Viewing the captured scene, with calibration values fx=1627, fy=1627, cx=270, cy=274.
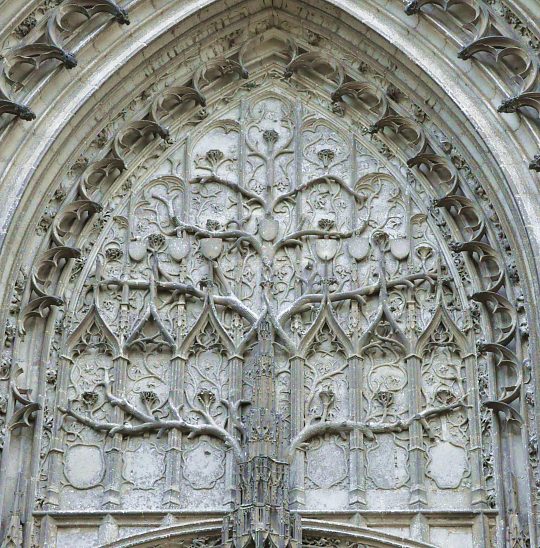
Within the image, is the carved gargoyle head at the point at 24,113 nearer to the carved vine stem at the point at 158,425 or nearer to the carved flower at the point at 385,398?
the carved vine stem at the point at 158,425

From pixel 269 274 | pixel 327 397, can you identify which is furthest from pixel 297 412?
pixel 269 274

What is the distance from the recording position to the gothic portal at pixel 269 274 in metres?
17.7

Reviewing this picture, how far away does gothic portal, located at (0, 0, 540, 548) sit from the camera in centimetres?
1772

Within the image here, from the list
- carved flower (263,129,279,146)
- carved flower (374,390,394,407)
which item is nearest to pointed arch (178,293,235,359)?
carved flower (374,390,394,407)

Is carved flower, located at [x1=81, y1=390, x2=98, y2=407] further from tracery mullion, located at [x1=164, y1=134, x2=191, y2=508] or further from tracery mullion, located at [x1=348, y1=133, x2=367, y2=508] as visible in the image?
tracery mullion, located at [x1=348, y1=133, x2=367, y2=508]

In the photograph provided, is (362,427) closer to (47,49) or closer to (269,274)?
(269,274)

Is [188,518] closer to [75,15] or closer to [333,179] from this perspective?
[333,179]

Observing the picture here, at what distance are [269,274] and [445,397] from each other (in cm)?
256

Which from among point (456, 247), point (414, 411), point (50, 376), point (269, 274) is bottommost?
point (414, 411)

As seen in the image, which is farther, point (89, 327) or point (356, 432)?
point (89, 327)

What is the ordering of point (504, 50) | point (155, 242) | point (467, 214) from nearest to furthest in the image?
1. point (504, 50)
2. point (467, 214)
3. point (155, 242)

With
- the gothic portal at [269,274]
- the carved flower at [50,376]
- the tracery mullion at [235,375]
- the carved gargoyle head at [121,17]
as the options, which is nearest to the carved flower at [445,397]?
the gothic portal at [269,274]

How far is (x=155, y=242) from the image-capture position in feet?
63.6

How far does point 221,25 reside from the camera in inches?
793
